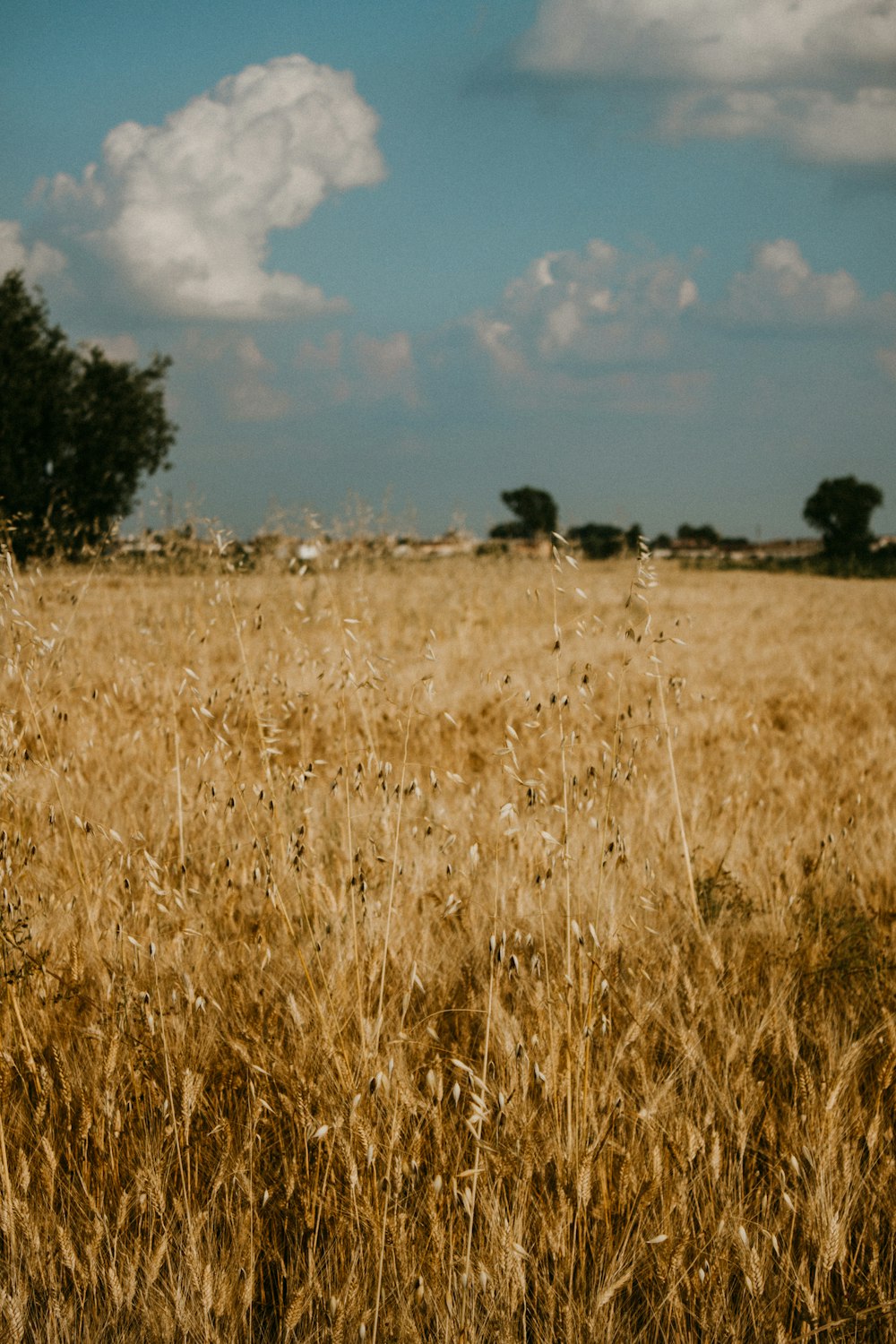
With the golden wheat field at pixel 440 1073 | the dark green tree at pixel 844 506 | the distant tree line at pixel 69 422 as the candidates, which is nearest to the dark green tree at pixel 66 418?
the distant tree line at pixel 69 422

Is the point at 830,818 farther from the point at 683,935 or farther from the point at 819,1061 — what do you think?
the point at 819,1061

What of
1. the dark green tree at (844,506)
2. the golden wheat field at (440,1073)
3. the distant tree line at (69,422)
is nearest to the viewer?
the golden wheat field at (440,1073)

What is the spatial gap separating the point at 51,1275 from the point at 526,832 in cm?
160

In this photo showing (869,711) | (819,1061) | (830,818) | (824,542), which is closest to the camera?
(819,1061)

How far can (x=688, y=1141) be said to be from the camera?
146cm

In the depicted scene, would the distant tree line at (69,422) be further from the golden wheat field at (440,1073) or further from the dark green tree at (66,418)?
the golden wheat field at (440,1073)

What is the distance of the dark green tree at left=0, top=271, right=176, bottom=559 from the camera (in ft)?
84.9

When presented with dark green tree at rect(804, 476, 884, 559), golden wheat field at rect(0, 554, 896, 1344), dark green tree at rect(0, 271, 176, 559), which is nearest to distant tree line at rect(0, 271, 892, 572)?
dark green tree at rect(0, 271, 176, 559)

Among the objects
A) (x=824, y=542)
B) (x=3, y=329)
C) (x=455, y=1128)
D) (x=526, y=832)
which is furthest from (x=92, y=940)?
(x=824, y=542)

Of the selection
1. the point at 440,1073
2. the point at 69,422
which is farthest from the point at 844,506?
the point at 440,1073

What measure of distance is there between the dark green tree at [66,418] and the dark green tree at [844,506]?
4566 centimetres

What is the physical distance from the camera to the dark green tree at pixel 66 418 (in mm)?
25891

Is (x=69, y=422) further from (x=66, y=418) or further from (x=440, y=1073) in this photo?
(x=440, y=1073)

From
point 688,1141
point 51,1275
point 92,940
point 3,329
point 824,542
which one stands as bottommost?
point 51,1275
